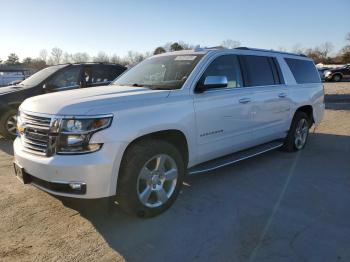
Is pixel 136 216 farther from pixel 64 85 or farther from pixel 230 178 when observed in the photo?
pixel 64 85

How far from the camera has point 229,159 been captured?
500 centimetres

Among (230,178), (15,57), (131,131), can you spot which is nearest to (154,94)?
(131,131)

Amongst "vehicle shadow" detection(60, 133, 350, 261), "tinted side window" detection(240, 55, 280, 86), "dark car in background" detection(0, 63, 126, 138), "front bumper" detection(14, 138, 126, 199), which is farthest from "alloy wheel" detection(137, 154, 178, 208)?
"dark car in background" detection(0, 63, 126, 138)

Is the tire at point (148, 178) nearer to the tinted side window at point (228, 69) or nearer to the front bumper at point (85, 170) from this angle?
the front bumper at point (85, 170)

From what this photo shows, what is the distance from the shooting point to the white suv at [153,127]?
3.32 meters

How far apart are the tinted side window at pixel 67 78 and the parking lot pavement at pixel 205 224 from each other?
12.0ft

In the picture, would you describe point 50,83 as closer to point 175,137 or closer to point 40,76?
point 40,76

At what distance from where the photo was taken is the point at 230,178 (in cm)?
526

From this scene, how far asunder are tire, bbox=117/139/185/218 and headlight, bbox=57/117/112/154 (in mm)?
434

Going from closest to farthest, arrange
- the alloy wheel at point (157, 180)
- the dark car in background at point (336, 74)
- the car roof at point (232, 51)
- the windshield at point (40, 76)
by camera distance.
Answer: the alloy wheel at point (157, 180) → the car roof at point (232, 51) → the windshield at point (40, 76) → the dark car in background at point (336, 74)

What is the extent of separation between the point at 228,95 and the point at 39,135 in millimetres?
2503

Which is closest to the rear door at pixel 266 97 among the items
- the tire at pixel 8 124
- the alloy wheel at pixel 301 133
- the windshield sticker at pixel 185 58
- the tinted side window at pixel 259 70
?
the tinted side window at pixel 259 70

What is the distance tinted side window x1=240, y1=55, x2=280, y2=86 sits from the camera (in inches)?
211

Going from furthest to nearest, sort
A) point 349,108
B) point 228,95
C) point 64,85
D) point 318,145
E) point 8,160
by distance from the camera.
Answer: point 349,108
point 64,85
point 318,145
point 8,160
point 228,95
